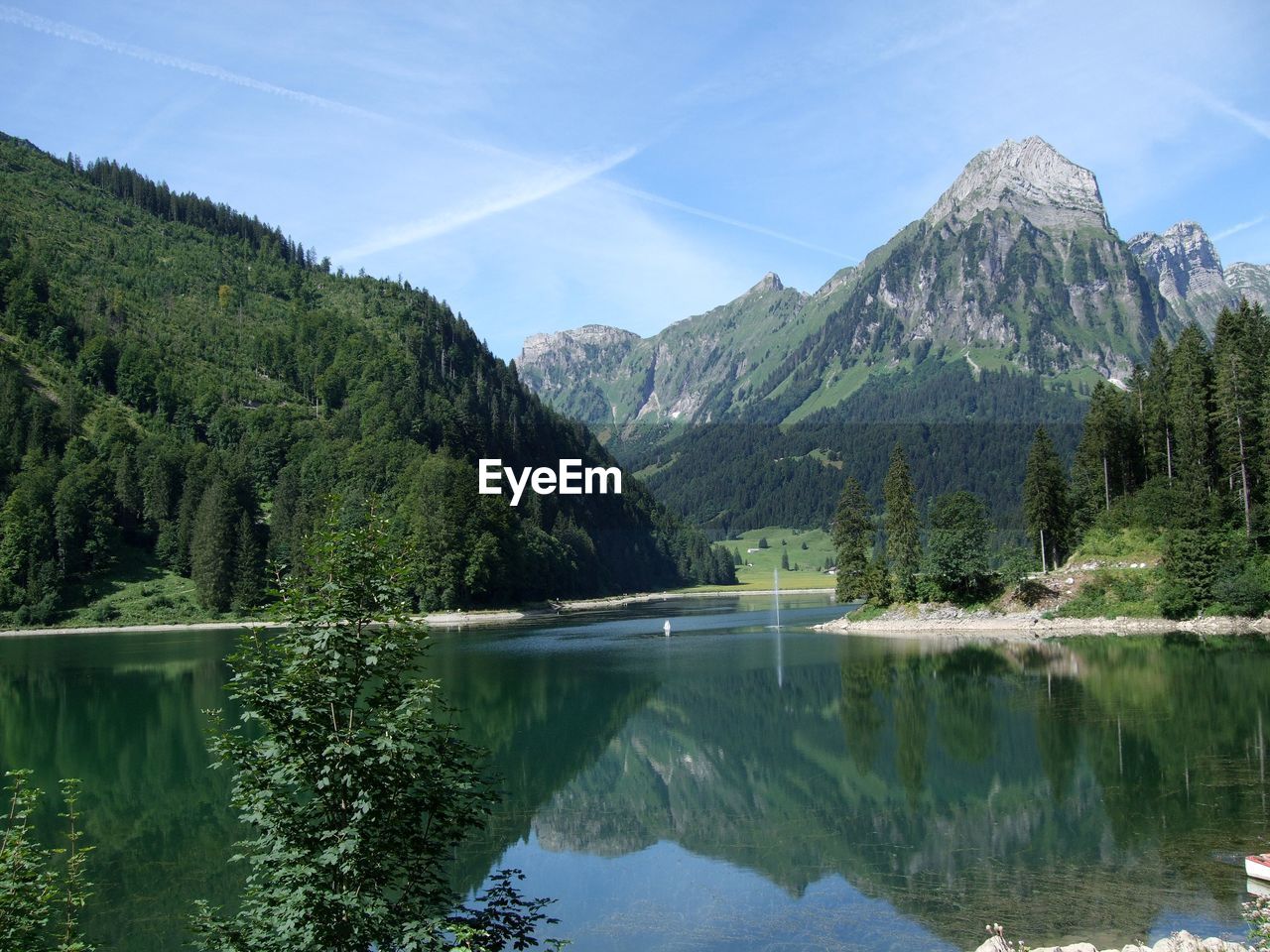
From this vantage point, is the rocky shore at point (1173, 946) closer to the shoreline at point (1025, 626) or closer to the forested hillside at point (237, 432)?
the shoreline at point (1025, 626)

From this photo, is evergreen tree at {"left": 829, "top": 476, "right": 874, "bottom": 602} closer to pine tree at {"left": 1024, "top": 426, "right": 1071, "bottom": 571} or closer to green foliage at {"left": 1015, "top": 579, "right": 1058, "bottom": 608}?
pine tree at {"left": 1024, "top": 426, "right": 1071, "bottom": 571}

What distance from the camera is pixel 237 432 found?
140875 mm

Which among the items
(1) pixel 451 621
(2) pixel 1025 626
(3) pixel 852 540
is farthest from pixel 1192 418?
(1) pixel 451 621

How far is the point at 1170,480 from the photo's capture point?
79688 millimetres

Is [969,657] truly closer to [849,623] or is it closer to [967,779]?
[849,623]

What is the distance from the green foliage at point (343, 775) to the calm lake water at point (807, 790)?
2.12 meters

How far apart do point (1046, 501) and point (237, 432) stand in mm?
106683

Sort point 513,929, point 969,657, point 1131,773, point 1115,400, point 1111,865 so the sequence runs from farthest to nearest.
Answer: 1. point 1115,400
2. point 969,657
3. point 1131,773
4. point 1111,865
5. point 513,929

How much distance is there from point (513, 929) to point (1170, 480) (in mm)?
79092

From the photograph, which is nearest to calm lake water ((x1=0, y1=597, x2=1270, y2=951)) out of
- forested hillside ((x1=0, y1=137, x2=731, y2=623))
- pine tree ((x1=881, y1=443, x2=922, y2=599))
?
pine tree ((x1=881, y1=443, x2=922, y2=599))

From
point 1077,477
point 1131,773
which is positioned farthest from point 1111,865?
point 1077,477

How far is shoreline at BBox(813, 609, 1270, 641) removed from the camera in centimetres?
6888

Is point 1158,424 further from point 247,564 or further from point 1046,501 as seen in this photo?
point 247,564

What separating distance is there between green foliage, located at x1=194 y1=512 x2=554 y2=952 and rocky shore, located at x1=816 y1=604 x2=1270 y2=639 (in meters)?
68.8
